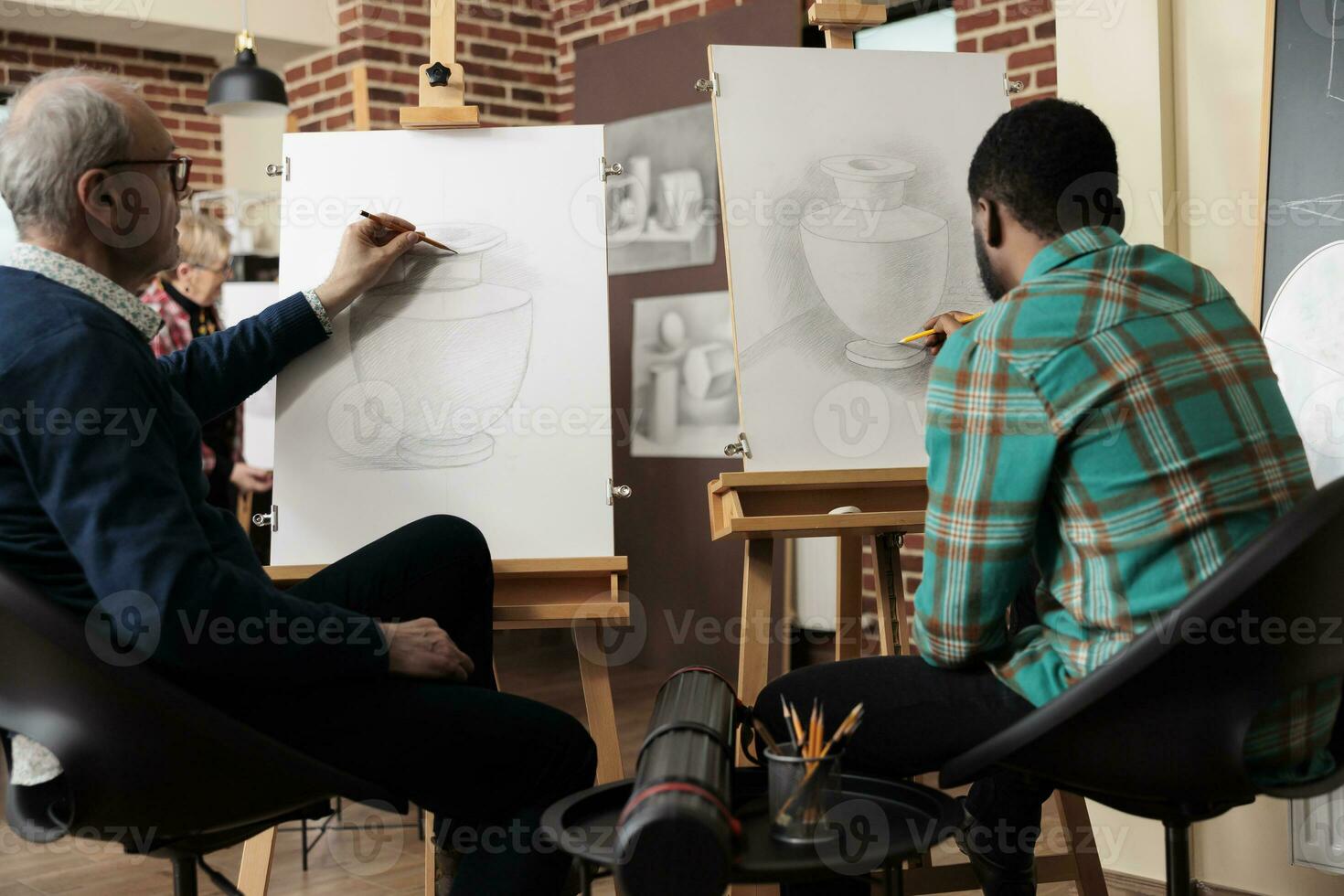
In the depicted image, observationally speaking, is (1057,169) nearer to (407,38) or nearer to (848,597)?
(848,597)

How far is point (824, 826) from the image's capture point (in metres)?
1.26

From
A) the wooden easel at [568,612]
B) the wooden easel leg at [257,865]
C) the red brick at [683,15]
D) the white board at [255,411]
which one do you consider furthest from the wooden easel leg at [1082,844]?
the red brick at [683,15]

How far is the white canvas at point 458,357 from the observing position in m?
2.09

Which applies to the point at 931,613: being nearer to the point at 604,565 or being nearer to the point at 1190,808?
the point at 1190,808

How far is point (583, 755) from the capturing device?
1559 millimetres

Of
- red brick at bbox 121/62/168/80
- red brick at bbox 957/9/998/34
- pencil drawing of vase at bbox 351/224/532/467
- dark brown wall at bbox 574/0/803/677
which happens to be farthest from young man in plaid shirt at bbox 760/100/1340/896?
red brick at bbox 121/62/168/80

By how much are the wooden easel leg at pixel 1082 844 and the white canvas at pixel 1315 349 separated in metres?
0.72

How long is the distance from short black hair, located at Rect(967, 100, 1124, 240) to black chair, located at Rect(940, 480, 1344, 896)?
0.46 metres

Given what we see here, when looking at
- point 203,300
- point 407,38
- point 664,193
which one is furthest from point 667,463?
point 407,38

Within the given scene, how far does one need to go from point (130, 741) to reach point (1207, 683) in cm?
112

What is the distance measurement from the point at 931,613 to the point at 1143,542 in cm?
25

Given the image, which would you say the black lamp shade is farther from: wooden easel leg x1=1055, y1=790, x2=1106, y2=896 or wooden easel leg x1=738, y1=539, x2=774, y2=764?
wooden easel leg x1=1055, y1=790, x2=1106, y2=896

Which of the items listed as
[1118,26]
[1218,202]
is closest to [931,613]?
[1218,202]

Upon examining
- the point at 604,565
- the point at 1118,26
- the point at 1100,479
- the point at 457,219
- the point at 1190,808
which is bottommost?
the point at 1190,808
